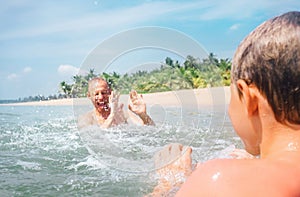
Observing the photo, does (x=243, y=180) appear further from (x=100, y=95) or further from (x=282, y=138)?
(x=100, y=95)

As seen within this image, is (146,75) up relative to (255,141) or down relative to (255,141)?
up

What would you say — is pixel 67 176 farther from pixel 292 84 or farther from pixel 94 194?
pixel 292 84

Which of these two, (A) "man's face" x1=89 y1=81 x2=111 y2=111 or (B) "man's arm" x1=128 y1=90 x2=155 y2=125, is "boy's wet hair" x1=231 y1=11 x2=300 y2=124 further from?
(A) "man's face" x1=89 y1=81 x2=111 y2=111

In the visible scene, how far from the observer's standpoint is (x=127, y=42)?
347 centimetres

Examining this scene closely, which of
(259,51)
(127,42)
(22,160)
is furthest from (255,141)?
(22,160)

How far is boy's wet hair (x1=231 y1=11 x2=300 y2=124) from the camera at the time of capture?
3.25ft

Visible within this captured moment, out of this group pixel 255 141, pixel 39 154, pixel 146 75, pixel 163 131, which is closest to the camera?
pixel 255 141

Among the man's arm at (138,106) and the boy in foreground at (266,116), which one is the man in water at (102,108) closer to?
the man's arm at (138,106)

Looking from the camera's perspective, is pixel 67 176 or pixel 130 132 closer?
pixel 67 176

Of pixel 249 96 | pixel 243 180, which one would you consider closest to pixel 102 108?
pixel 249 96

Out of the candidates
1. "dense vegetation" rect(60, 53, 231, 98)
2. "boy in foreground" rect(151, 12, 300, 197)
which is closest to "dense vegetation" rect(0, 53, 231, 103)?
"dense vegetation" rect(60, 53, 231, 98)

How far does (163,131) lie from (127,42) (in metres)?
2.39

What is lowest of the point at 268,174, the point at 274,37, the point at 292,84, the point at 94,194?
the point at 94,194

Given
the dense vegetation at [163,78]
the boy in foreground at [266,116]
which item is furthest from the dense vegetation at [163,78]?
the boy in foreground at [266,116]
